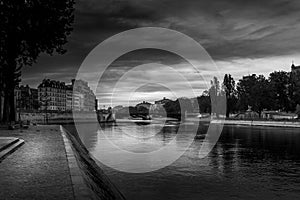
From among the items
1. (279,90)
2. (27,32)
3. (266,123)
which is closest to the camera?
(27,32)

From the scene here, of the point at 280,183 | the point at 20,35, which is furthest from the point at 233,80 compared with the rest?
the point at 280,183

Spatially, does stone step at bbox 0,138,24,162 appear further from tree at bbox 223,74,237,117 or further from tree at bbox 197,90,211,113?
tree at bbox 197,90,211,113

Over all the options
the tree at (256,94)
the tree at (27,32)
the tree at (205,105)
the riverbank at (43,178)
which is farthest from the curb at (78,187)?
the tree at (205,105)

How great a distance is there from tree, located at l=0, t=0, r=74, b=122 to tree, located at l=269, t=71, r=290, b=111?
298 feet

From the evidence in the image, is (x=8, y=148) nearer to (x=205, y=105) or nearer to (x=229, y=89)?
(x=229, y=89)

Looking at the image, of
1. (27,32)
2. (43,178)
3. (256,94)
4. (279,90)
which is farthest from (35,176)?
(279,90)

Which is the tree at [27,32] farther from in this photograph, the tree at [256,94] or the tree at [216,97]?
the tree at [216,97]

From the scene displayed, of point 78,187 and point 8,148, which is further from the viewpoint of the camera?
point 8,148

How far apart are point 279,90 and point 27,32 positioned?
102604 millimetres

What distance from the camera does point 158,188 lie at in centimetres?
1914

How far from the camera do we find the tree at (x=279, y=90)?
390 ft

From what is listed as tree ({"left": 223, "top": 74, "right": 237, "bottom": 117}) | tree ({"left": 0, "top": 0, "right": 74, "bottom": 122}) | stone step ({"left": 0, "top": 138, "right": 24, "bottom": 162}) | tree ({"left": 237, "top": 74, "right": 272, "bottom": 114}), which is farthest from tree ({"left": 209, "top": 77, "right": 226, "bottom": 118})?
stone step ({"left": 0, "top": 138, "right": 24, "bottom": 162})

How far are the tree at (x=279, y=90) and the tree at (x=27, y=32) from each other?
90.8 m

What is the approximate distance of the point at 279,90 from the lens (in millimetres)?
122938
